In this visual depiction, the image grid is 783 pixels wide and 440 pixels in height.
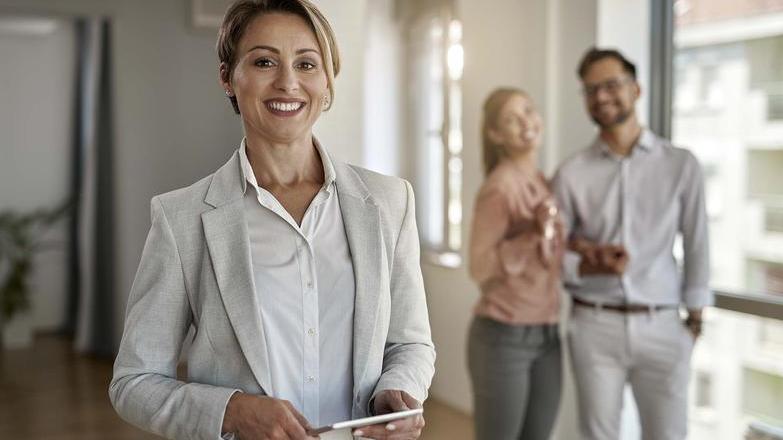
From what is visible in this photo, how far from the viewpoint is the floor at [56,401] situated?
3.45 metres

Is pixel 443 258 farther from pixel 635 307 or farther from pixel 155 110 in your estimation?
pixel 155 110

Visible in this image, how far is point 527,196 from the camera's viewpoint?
2408 mm

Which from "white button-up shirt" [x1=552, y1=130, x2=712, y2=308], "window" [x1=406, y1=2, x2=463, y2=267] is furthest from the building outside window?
"window" [x1=406, y1=2, x2=463, y2=267]

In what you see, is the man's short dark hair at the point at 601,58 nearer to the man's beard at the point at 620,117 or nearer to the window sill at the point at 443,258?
the man's beard at the point at 620,117

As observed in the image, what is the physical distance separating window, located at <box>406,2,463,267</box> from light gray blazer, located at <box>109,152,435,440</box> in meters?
0.84

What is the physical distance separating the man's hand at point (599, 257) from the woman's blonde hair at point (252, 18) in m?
1.72

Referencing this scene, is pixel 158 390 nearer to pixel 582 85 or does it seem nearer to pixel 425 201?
pixel 425 201

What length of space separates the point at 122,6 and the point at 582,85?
4.82ft

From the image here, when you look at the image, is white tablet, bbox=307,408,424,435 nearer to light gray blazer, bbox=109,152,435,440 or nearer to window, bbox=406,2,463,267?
light gray blazer, bbox=109,152,435,440

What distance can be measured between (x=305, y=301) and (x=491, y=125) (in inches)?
63.8

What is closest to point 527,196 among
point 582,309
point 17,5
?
point 582,309

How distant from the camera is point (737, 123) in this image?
276 centimetres

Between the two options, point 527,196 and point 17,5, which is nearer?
point 17,5


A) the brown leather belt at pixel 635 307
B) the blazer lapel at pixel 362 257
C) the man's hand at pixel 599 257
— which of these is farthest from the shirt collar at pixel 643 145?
the blazer lapel at pixel 362 257
